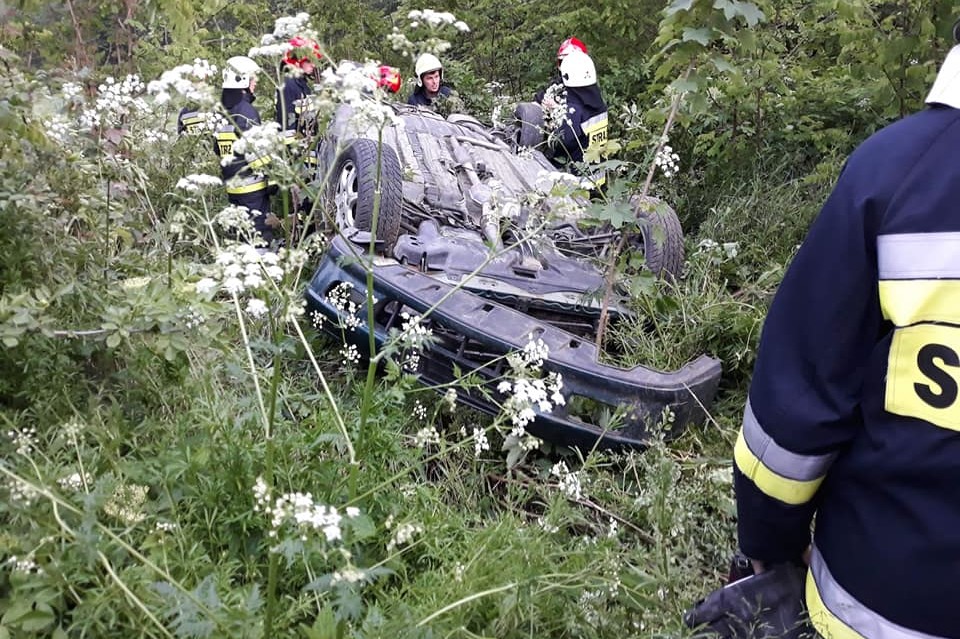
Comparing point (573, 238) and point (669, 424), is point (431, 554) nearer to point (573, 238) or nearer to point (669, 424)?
point (669, 424)

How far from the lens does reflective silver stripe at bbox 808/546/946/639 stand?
1449 millimetres

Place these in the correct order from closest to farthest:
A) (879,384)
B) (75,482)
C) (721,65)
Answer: (879,384) → (75,482) → (721,65)

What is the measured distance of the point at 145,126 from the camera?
14.9 ft

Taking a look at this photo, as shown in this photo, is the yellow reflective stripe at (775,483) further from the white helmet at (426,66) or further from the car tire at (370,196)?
the white helmet at (426,66)

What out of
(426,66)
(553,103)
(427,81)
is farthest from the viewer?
(427,81)

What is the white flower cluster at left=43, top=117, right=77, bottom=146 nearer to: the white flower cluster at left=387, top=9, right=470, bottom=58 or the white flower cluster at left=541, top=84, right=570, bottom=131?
the white flower cluster at left=387, top=9, right=470, bottom=58

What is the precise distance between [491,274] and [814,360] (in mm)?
2772

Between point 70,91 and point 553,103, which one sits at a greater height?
point 70,91

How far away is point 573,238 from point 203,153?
350 cm

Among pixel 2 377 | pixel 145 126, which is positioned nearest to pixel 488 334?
pixel 2 377

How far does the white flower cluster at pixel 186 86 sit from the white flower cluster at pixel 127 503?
120cm

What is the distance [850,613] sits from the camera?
153cm

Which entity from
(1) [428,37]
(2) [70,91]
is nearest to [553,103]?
(2) [70,91]

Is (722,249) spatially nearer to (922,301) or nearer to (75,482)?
(922,301)
